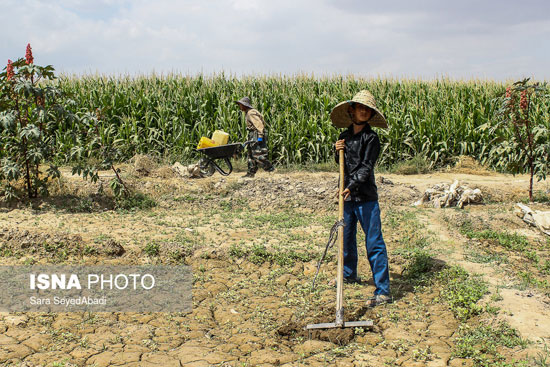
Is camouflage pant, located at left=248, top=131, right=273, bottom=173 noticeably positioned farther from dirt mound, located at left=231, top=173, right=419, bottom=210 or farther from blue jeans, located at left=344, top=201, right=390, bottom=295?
blue jeans, located at left=344, top=201, right=390, bottom=295

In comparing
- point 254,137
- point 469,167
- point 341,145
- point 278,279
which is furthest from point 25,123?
point 469,167

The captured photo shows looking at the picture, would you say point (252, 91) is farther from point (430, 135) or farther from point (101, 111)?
point (101, 111)

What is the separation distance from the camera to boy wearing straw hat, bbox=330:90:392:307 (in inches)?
179

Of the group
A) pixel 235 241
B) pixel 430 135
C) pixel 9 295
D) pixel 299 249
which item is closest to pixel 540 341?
pixel 299 249

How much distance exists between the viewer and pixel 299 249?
609 cm

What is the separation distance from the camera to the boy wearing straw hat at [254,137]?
989cm

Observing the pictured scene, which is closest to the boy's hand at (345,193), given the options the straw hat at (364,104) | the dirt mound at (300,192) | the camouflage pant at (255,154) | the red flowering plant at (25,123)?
the straw hat at (364,104)

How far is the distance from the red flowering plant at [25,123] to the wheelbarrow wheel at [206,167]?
2.99 m

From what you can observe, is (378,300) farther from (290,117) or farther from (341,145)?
(290,117)

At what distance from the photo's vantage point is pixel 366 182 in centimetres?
Answer: 461

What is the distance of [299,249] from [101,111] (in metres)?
4.19

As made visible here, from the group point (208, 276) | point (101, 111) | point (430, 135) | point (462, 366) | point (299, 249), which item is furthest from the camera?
point (430, 135)

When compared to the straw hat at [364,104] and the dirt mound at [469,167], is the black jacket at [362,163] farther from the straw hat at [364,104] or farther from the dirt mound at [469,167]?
the dirt mound at [469,167]

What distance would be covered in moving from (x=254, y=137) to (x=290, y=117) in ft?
10.9
